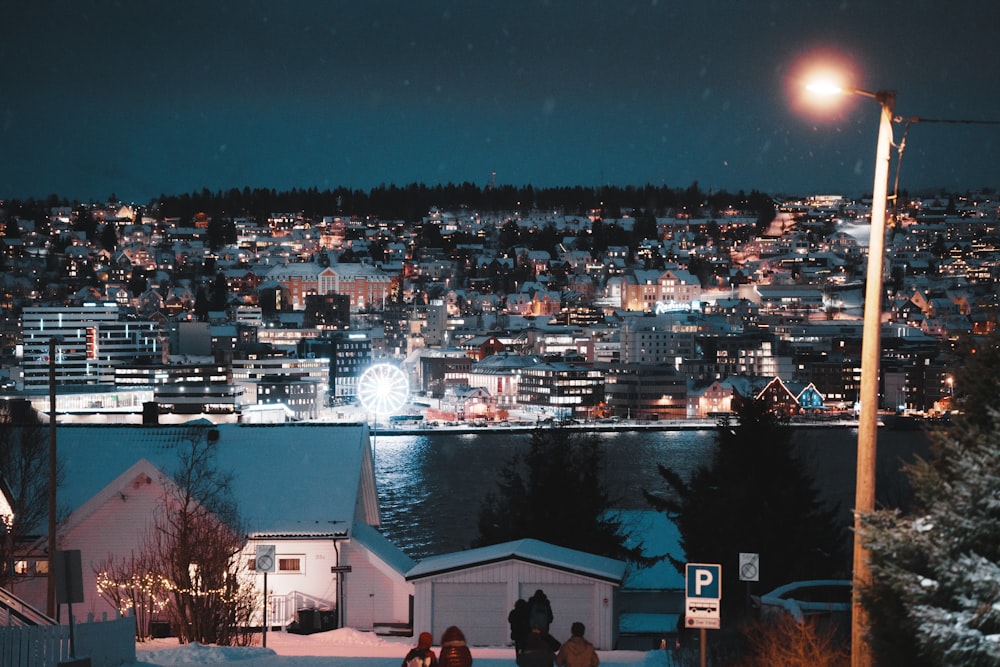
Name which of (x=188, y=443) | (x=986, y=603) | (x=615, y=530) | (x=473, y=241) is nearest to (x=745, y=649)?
(x=986, y=603)

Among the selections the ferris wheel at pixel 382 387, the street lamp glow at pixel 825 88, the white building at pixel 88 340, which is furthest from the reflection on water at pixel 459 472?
the white building at pixel 88 340

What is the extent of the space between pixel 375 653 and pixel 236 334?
64337 mm

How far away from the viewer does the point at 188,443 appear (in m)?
10.3

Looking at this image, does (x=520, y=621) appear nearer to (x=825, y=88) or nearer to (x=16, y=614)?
(x=16, y=614)

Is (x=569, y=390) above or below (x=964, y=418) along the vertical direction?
below

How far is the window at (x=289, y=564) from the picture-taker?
9.27m

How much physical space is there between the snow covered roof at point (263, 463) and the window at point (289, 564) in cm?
19

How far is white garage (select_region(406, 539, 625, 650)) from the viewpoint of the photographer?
7.64 meters

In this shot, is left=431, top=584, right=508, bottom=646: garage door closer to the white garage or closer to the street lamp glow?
the white garage

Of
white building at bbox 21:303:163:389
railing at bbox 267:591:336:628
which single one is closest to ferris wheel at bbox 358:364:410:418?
railing at bbox 267:591:336:628

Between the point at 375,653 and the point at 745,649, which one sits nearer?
the point at 745,649

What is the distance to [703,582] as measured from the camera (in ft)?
14.0

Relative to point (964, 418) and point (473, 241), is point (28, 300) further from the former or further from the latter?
point (964, 418)

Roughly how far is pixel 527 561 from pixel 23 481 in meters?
4.00
